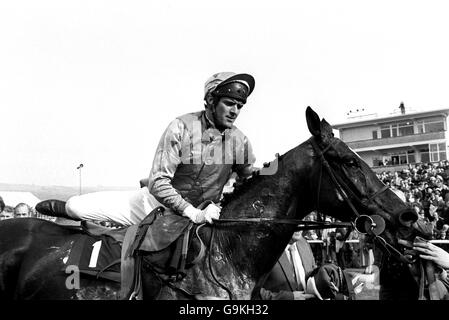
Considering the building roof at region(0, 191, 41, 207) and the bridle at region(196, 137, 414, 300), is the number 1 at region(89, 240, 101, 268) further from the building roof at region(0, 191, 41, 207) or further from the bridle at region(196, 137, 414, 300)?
the building roof at region(0, 191, 41, 207)

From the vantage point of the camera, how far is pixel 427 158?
51625 millimetres

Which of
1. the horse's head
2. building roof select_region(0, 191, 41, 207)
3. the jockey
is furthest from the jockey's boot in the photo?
building roof select_region(0, 191, 41, 207)

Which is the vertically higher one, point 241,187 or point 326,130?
point 326,130

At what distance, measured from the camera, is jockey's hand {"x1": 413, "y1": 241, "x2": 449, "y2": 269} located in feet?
11.2

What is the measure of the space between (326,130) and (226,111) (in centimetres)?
82

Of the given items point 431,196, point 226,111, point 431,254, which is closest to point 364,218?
point 431,254

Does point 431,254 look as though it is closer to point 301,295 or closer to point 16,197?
A: point 301,295

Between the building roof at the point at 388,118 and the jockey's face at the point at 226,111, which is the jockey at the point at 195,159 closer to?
the jockey's face at the point at 226,111

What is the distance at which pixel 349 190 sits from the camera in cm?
351

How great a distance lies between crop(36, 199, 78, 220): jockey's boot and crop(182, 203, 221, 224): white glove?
1390 millimetres

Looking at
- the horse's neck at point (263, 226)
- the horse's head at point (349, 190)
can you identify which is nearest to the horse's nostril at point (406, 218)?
the horse's head at point (349, 190)

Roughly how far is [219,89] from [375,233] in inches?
65.2
